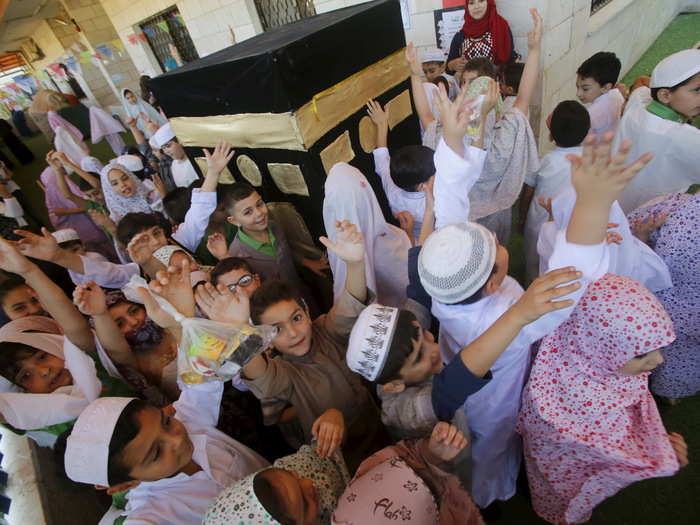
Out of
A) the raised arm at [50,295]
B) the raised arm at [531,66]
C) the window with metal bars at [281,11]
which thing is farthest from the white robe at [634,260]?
the window with metal bars at [281,11]

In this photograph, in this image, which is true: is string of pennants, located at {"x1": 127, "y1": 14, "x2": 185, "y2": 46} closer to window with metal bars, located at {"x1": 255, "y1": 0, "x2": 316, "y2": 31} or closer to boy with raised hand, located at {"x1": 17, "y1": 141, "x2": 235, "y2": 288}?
window with metal bars, located at {"x1": 255, "y1": 0, "x2": 316, "y2": 31}

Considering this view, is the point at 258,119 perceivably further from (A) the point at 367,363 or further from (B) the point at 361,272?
(A) the point at 367,363

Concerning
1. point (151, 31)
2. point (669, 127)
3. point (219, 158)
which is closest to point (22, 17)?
point (151, 31)

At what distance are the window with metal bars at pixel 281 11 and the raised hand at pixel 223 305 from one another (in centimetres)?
436

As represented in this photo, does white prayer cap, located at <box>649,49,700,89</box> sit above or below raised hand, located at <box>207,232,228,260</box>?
above

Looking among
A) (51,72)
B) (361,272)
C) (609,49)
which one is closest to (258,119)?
(361,272)

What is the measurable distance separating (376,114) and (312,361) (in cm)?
157

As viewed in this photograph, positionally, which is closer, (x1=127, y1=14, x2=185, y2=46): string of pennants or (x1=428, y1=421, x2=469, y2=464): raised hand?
(x1=428, y1=421, x2=469, y2=464): raised hand

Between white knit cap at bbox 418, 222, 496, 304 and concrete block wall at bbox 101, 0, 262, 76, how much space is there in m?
4.98

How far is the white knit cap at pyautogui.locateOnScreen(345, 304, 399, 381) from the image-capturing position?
109cm

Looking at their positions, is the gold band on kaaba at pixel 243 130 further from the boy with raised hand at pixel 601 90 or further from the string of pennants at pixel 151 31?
the string of pennants at pixel 151 31

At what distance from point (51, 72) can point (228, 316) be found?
16777 millimetres

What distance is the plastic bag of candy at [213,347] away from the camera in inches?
40.6

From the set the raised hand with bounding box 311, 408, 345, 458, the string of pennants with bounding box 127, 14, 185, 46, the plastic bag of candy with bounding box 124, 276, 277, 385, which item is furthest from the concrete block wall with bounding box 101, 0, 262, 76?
the raised hand with bounding box 311, 408, 345, 458
